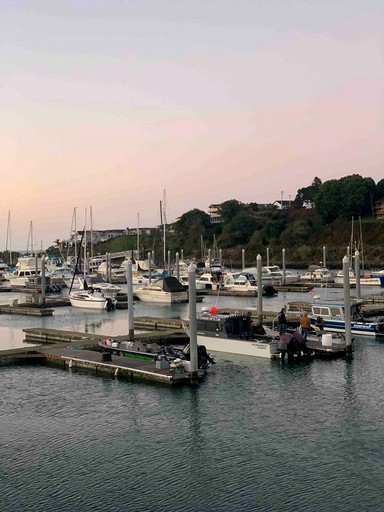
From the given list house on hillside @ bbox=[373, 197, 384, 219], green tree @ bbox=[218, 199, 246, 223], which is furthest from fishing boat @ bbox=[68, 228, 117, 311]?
green tree @ bbox=[218, 199, 246, 223]

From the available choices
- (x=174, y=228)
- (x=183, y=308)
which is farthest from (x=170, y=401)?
(x=174, y=228)

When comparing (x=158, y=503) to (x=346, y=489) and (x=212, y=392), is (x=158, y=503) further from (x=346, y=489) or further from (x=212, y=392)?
(x=212, y=392)

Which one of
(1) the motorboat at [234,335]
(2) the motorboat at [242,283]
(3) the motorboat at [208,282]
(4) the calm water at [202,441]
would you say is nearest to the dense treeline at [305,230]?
(3) the motorboat at [208,282]

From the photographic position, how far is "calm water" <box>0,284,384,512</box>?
1731cm

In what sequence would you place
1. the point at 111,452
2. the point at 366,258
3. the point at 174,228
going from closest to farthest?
the point at 111,452 < the point at 366,258 < the point at 174,228

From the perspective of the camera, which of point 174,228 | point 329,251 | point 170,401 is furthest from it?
point 174,228

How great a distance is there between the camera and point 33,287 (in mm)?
92875

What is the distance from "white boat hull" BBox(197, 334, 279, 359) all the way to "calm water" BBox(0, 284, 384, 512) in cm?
102

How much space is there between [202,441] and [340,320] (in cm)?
2052

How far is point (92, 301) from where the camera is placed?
2552 inches

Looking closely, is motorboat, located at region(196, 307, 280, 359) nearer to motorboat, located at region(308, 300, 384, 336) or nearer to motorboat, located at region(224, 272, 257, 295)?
motorboat, located at region(308, 300, 384, 336)

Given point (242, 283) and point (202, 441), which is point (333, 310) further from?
point (242, 283)

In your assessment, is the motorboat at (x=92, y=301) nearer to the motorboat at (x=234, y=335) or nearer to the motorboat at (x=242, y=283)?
the motorboat at (x=242, y=283)

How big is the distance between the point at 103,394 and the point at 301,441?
366 inches
